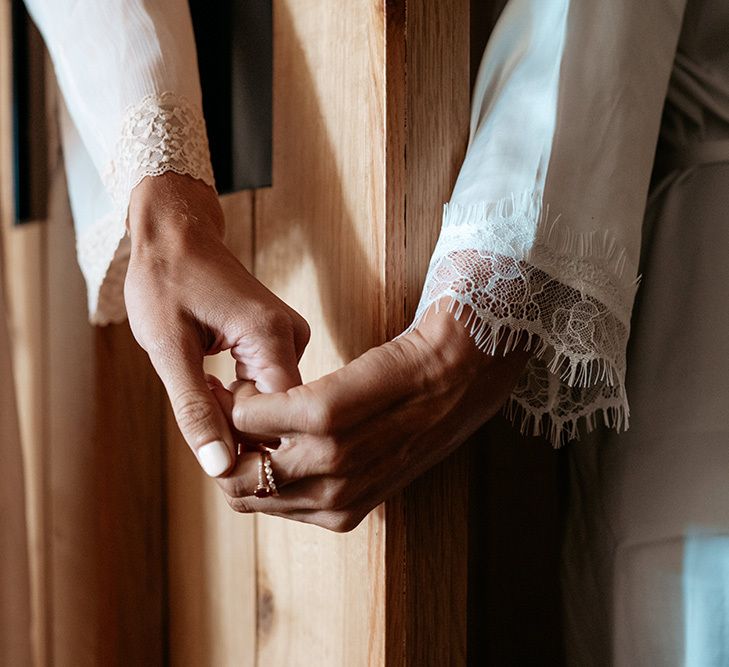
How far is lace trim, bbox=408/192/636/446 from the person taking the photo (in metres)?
0.52

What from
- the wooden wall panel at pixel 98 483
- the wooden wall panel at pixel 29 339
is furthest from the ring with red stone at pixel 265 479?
the wooden wall panel at pixel 29 339

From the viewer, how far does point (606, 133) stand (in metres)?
0.58

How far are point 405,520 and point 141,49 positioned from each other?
45cm

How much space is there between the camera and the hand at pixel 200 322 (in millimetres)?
508

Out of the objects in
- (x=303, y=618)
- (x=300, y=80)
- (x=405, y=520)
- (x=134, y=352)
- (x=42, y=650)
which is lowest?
(x=42, y=650)

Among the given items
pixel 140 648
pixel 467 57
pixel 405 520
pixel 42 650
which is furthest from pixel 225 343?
pixel 42 650

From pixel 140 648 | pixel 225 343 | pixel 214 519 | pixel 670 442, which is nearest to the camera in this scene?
pixel 225 343

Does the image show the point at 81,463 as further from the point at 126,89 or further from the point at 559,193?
the point at 559,193

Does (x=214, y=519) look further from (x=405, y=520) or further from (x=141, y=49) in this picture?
(x=141, y=49)

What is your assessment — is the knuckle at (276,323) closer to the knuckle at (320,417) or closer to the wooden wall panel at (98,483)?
the knuckle at (320,417)

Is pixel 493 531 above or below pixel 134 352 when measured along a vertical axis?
below

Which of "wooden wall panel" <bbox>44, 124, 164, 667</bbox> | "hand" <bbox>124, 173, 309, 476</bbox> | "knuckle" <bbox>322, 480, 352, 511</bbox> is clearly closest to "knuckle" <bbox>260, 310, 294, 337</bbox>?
"hand" <bbox>124, 173, 309, 476</bbox>

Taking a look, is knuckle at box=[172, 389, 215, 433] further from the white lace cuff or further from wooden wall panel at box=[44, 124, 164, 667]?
wooden wall panel at box=[44, 124, 164, 667]

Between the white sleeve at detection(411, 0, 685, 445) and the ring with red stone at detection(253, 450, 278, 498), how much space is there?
5.6 inches
